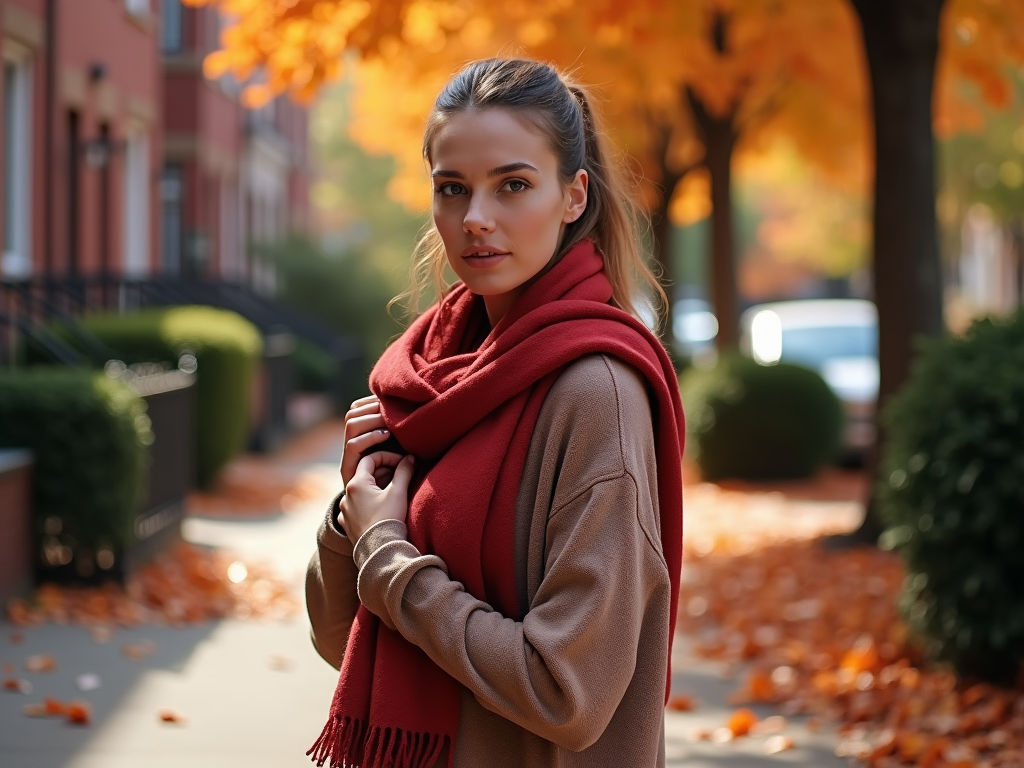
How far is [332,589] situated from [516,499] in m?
0.53

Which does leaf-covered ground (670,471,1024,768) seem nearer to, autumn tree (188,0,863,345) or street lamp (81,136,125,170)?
autumn tree (188,0,863,345)

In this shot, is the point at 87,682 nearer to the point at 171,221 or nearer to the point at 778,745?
the point at 778,745

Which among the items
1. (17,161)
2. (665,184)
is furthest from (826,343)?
(17,161)

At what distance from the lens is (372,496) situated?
2498 millimetres

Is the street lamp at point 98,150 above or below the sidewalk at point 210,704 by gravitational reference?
above

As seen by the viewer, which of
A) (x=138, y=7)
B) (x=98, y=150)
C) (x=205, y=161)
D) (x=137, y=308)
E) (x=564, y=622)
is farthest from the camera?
(x=205, y=161)

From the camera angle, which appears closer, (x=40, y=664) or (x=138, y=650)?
(x=40, y=664)

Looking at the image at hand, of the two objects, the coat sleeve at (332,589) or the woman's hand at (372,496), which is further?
the coat sleeve at (332,589)

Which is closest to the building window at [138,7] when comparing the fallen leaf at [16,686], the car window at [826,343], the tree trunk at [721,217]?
the tree trunk at [721,217]

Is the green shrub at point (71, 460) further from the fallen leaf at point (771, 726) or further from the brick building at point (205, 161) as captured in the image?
the brick building at point (205, 161)

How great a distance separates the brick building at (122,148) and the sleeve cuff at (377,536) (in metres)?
11.0

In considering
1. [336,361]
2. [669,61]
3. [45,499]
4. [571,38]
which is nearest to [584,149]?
[45,499]

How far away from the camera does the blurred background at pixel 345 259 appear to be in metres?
7.57

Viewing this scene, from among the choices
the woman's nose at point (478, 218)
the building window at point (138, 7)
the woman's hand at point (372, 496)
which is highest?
the building window at point (138, 7)
